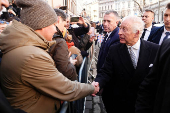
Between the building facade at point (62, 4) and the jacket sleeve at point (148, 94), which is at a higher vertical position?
the building facade at point (62, 4)

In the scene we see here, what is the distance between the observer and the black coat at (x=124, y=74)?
8.07ft

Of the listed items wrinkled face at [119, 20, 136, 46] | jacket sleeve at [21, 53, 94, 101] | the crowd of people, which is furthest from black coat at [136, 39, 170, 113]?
wrinkled face at [119, 20, 136, 46]

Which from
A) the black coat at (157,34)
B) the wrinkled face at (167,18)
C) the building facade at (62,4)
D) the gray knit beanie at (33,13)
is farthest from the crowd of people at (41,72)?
the building facade at (62,4)

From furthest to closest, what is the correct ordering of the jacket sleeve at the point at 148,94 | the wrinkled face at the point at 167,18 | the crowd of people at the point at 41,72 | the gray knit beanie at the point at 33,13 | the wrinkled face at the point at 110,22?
the wrinkled face at the point at 110,22, the wrinkled face at the point at 167,18, the gray knit beanie at the point at 33,13, the jacket sleeve at the point at 148,94, the crowd of people at the point at 41,72

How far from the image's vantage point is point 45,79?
151 centimetres

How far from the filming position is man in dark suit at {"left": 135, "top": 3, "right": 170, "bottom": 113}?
1.16 metres

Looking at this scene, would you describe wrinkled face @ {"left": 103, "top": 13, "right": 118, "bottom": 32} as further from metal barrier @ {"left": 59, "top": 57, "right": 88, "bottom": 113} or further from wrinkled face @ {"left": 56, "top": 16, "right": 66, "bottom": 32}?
wrinkled face @ {"left": 56, "top": 16, "right": 66, "bottom": 32}

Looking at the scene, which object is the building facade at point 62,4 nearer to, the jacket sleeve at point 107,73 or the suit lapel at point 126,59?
the jacket sleeve at point 107,73

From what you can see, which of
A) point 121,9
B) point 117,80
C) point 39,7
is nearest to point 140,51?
point 117,80

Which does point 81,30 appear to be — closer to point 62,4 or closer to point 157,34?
point 157,34

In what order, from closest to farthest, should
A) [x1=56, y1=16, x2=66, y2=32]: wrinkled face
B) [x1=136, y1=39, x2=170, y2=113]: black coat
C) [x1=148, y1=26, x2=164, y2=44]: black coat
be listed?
1. [x1=136, y1=39, x2=170, y2=113]: black coat
2. [x1=56, y1=16, x2=66, y2=32]: wrinkled face
3. [x1=148, y1=26, x2=164, y2=44]: black coat

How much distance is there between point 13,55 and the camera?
1407 mm

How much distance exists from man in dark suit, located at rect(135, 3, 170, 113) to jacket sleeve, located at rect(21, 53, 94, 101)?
31.5 inches

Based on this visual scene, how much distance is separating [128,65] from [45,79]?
1.57 m
